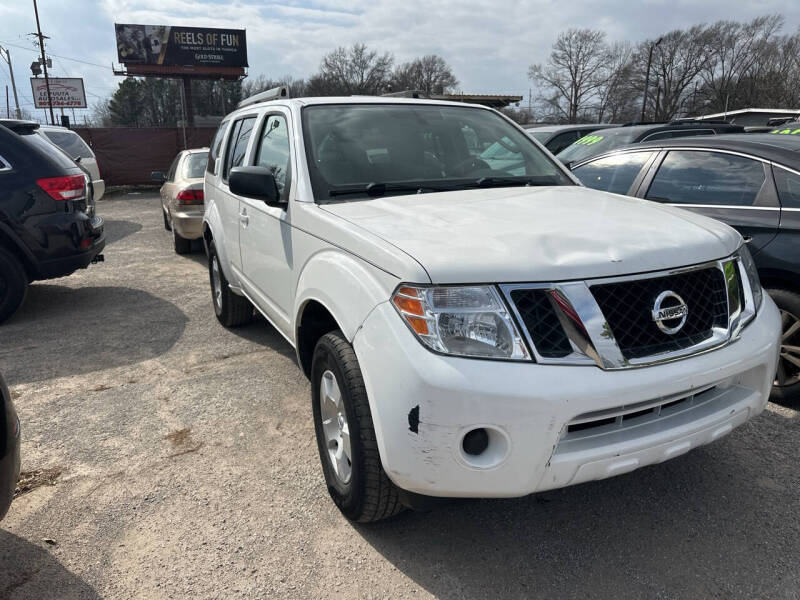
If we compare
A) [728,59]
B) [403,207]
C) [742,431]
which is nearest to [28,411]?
[403,207]

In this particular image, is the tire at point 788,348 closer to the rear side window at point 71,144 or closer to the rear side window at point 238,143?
the rear side window at point 238,143

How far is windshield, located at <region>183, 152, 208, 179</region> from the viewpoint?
833 cm

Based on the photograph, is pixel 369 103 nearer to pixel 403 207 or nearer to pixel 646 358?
pixel 403 207

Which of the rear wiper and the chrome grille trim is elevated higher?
the rear wiper

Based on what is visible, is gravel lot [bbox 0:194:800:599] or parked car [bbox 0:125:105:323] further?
parked car [bbox 0:125:105:323]

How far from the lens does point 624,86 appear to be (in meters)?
64.5

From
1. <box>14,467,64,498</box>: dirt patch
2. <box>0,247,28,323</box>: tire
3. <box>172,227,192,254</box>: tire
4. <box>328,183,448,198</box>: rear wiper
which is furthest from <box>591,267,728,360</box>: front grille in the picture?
<box>172,227,192,254</box>: tire

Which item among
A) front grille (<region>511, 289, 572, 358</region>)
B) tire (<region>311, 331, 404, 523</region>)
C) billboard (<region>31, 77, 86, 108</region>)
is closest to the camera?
front grille (<region>511, 289, 572, 358</region>)

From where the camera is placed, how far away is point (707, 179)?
392 centimetres

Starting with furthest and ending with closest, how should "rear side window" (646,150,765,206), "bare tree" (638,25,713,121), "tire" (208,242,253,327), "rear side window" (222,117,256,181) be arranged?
"bare tree" (638,25,713,121)
"tire" (208,242,253,327)
"rear side window" (222,117,256,181)
"rear side window" (646,150,765,206)

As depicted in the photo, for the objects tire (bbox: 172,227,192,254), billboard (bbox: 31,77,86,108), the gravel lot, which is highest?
billboard (bbox: 31,77,86,108)

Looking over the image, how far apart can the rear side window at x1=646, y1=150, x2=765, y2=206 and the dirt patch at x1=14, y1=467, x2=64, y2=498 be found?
4145mm

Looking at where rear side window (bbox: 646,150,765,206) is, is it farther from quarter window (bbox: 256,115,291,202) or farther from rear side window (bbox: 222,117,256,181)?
rear side window (bbox: 222,117,256,181)

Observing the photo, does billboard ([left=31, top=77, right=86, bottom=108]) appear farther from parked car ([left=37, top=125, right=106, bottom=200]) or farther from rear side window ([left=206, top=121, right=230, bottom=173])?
rear side window ([left=206, top=121, right=230, bottom=173])
